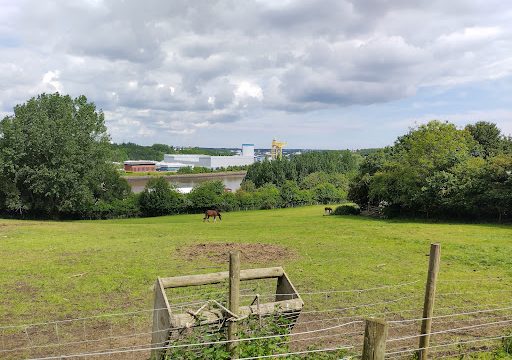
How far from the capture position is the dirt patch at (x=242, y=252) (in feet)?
50.9

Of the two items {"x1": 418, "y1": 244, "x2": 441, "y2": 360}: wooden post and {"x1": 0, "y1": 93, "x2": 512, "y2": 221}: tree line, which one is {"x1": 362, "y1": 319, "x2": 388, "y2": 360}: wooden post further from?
{"x1": 0, "y1": 93, "x2": 512, "y2": 221}: tree line

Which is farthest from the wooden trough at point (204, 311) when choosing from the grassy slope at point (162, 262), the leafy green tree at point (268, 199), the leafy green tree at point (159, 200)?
the leafy green tree at point (268, 199)

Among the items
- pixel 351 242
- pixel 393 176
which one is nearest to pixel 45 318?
pixel 351 242

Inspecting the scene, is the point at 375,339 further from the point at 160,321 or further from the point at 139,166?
the point at 139,166

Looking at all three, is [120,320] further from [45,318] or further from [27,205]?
[27,205]

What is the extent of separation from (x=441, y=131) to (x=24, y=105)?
38.2m

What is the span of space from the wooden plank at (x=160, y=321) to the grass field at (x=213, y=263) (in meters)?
4.76

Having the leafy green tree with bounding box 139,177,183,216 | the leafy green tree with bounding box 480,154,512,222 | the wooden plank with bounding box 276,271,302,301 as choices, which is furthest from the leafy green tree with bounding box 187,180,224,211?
the wooden plank with bounding box 276,271,302,301

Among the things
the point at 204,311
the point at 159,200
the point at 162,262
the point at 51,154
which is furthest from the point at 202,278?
the point at 159,200

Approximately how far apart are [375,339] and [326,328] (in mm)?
3350

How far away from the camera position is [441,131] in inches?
1289

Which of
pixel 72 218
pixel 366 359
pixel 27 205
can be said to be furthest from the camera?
pixel 72 218

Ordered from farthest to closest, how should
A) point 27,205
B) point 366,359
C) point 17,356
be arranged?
point 27,205, point 17,356, point 366,359

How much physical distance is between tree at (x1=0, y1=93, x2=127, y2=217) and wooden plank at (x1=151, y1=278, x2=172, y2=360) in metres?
33.7
